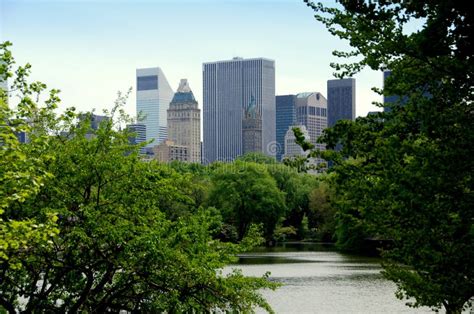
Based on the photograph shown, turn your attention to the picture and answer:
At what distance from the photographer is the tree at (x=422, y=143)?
13719 millimetres

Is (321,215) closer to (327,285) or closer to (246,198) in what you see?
(246,198)

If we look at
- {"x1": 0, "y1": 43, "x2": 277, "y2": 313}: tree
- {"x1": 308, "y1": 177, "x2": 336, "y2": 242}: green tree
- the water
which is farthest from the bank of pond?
{"x1": 308, "y1": 177, "x2": 336, "y2": 242}: green tree

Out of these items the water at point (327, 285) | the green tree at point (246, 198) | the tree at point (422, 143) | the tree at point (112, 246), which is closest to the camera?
the tree at point (422, 143)

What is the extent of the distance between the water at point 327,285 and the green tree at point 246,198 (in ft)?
61.3

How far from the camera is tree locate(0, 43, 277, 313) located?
18469 mm

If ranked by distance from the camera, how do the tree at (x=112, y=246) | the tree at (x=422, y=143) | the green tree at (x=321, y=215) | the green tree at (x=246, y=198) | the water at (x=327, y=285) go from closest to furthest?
the tree at (x=422, y=143) < the tree at (x=112, y=246) < the water at (x=327, y=285) < the green tree at (x=246, y=198) < the green tree at (x=321, y=215)

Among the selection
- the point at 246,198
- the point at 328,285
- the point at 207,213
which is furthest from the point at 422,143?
the point at 246,198

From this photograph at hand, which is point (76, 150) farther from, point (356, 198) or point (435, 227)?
point (435, 227)

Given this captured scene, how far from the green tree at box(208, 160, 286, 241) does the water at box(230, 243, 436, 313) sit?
18.7m

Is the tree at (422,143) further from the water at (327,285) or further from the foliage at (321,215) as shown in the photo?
the foliage at (321,215)

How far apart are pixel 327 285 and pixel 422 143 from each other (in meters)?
27.1

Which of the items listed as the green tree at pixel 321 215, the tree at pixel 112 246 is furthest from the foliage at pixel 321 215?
the tree at pixel 112 246

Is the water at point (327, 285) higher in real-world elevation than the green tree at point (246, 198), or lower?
lower

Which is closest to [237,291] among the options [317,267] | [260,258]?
[317,267]
